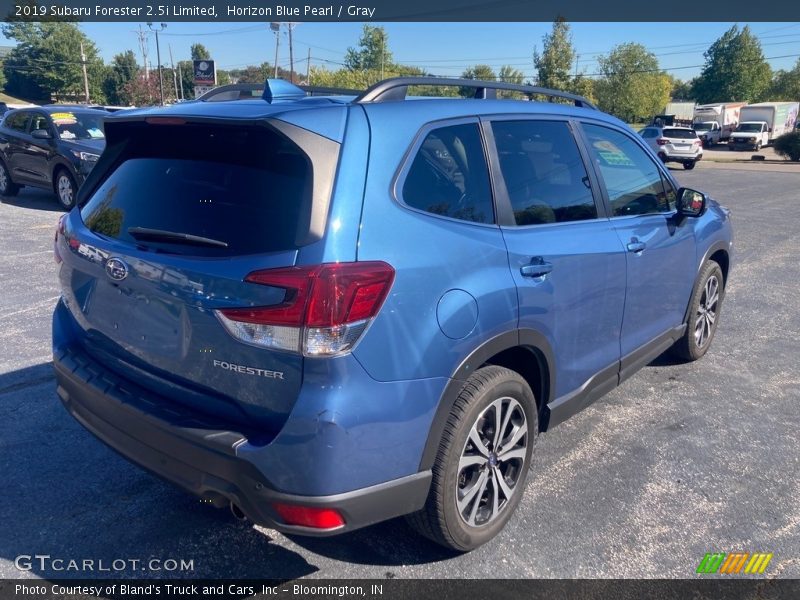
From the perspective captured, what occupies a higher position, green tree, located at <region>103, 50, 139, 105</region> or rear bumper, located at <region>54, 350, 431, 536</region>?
green tree, located at <region>103, 50, 139, 105</region>

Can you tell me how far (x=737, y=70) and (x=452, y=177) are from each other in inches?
3868

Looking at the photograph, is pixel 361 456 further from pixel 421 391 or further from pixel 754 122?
pixel 754 122

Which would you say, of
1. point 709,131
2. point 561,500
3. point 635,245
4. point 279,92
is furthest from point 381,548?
point 709,131

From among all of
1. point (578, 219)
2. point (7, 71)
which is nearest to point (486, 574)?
point (578, 219)

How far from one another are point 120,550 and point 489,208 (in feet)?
7.00

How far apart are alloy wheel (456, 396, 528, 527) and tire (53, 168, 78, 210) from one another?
10.5m

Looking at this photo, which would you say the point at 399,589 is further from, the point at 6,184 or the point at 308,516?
the point at 6,184

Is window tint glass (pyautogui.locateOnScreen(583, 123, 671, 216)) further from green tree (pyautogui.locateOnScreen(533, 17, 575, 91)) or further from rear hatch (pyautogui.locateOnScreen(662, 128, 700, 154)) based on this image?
green tree (pyautogui.locateOnScreen(533, 17, 575, 91))

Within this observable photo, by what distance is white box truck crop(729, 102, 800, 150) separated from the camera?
4572cm

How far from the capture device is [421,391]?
7.94 feet

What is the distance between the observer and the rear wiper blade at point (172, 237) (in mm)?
2418

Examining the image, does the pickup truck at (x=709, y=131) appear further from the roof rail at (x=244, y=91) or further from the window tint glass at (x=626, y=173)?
the roof rail at (x=244, y=91)

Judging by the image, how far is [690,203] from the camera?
4.37 m

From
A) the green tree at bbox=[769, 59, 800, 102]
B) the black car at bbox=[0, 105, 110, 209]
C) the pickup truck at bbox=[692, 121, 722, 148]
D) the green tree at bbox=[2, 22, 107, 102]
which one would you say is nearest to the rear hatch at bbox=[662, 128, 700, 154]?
the pickup truck at bbox=[692, 121, 722, 148]
